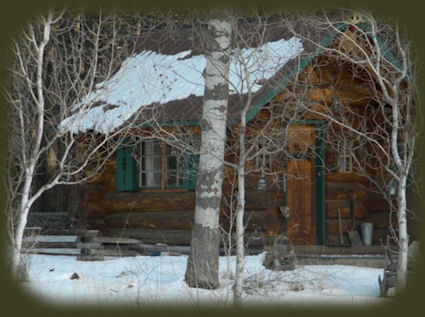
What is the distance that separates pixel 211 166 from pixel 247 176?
386 cm

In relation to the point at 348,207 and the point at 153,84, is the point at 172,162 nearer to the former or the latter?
the point at 153,84

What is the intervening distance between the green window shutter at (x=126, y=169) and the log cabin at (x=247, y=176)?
2cm

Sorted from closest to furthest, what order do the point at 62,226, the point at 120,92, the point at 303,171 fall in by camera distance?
the point at 303,171 → the point at 120,92 → the point at 62,226

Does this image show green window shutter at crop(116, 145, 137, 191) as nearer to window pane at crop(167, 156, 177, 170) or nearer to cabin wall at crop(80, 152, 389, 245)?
cabin wall at crop(80, 152, 389, 245)

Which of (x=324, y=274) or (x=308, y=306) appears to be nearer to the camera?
(x=308, y=306)

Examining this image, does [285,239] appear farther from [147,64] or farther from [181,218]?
[147,64]

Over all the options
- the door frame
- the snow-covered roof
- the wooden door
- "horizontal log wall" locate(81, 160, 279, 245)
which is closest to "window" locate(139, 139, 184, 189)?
"horizontal log wall" locate(81, 160, 279, 245)

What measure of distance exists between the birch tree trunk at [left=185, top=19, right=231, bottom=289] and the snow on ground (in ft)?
1.21

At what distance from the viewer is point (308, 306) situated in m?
8.23

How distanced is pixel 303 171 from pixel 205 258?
4.92 m

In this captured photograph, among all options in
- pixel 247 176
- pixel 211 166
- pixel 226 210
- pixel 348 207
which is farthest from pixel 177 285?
pixel 348 207

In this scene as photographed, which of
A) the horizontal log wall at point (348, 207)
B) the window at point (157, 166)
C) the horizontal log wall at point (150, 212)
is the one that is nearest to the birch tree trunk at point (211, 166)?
the horizontal log wall at point (150, 212)

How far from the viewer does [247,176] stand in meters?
13.2

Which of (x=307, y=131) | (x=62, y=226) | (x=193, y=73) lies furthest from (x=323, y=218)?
(x=62, y=226)
